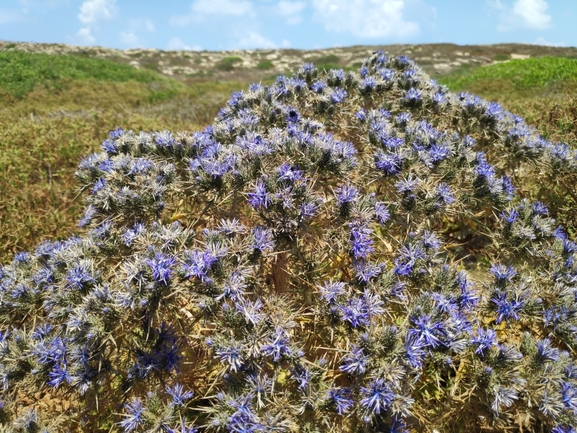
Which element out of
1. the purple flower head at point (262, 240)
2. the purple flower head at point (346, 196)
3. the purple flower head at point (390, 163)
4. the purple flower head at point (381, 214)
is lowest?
the purple flower head at point (262, 240)

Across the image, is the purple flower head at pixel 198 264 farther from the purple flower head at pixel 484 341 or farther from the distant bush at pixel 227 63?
the distant bush at pixel 227 63

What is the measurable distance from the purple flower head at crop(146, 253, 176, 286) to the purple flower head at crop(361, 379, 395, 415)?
1.07 metres

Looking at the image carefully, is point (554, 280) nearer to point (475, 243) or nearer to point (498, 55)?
point (475, 243)

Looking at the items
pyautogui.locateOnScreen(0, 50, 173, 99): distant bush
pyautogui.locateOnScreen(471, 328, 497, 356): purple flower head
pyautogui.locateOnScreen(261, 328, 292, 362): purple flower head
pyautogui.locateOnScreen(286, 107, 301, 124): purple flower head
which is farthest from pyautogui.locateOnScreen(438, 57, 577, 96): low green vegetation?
pyautogui.locateOnScreen(0, 50, 173, 99): distant bush

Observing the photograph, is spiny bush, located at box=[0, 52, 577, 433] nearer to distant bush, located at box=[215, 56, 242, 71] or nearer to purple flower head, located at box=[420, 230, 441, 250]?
purple flower head, located at box=[420, 230, 441, 250]

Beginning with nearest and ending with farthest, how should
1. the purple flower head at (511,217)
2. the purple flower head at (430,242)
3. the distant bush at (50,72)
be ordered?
the purple flower head at (430,242) → the purple flower head at (511,217) → the distant bush at (50,72)

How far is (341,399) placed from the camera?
1912 mm

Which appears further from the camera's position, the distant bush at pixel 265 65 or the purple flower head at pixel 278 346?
the distant bush at pixel 265 65

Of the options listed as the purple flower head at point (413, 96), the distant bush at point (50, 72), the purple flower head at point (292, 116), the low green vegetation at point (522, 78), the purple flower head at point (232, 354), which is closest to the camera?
the purple flower head at point (232, 354)

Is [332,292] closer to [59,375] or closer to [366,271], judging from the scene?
[366,271]

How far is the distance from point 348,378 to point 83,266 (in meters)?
1.65

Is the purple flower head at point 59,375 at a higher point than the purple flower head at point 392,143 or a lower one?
lower

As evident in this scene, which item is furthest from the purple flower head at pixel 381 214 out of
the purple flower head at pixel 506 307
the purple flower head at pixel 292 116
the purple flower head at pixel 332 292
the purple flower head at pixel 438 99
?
the purple flower head at pixel 438 99

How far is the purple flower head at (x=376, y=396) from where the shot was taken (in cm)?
178
